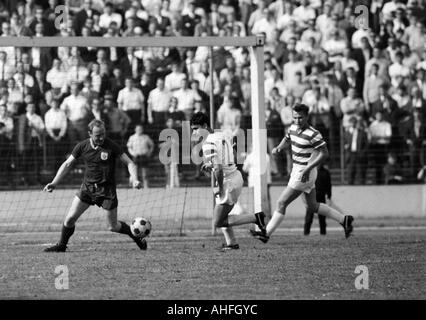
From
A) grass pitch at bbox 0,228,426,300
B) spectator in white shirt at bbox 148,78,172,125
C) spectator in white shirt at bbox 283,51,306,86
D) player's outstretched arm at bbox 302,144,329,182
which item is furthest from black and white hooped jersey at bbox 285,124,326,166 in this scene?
spectator in white shirt at bbox 283,51,306,86

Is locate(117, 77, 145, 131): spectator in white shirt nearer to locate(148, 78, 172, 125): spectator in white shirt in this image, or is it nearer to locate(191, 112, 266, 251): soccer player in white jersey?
locate(148, 78, 172, 125): spectator in white shirt

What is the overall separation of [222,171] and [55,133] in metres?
7.28

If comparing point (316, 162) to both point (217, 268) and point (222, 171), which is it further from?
point (217, 268)

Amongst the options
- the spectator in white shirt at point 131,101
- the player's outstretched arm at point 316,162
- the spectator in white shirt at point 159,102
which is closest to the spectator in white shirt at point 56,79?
the spectator in white shirt at point 131,101

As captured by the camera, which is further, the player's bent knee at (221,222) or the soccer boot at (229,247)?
the soccer boot at (229,247)

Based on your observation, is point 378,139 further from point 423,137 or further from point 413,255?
point 413,255

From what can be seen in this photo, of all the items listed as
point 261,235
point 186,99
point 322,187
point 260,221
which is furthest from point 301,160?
point 186,99

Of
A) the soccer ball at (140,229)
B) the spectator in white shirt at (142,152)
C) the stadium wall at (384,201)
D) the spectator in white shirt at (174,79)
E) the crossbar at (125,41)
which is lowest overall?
the stadium wall at (384,201)

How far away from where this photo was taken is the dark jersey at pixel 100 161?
15.9m

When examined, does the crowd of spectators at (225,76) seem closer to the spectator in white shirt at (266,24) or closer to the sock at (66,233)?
the spectator in white shirt at (266,24)

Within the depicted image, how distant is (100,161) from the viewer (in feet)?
52.0

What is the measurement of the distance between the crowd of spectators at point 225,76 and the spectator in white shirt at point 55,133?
0.03 metres

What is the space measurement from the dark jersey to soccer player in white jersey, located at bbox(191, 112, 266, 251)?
4.31ft
